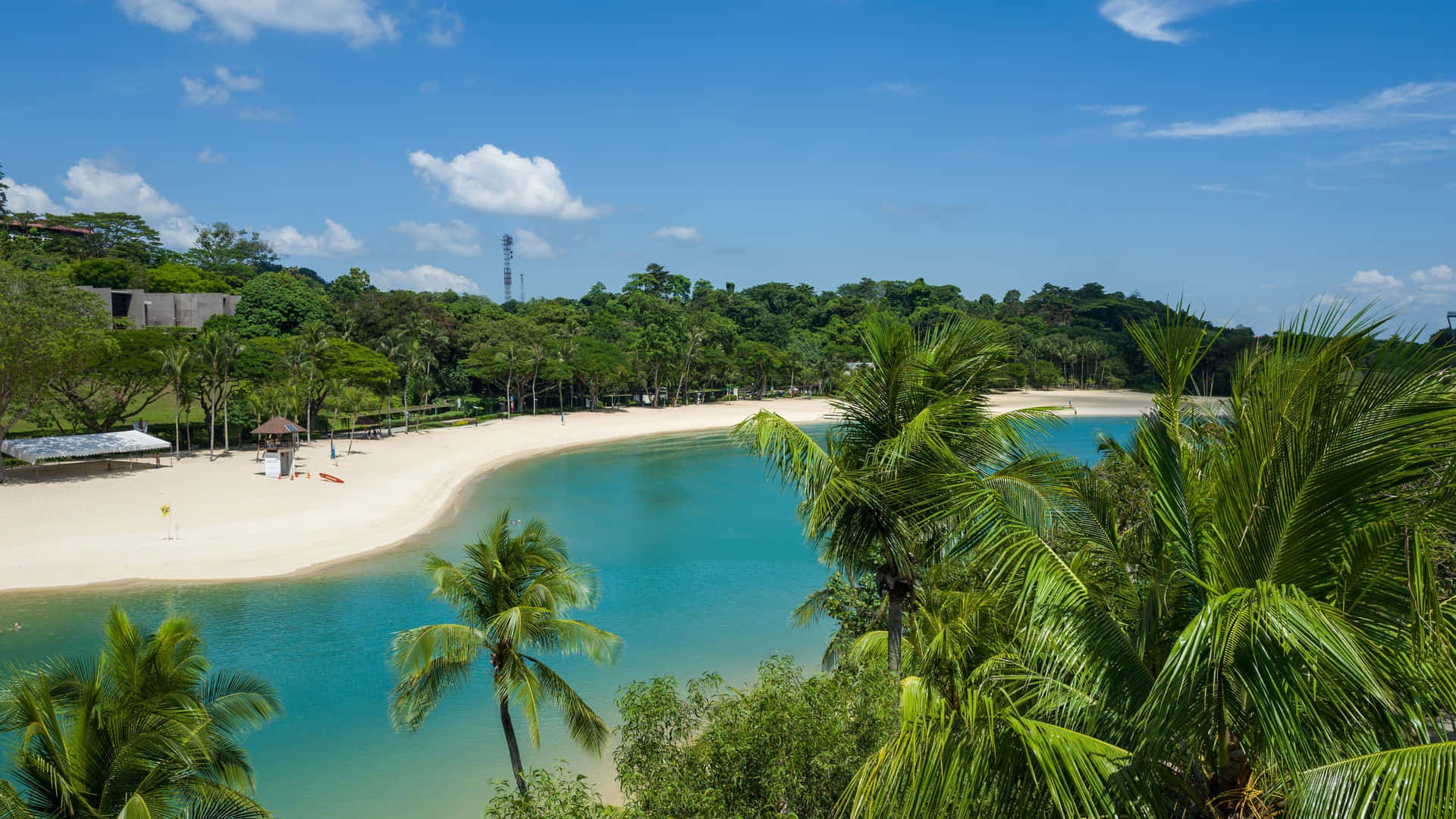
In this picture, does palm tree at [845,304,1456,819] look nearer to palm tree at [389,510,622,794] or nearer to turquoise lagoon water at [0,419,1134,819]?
palm tree at [389,510,622,794]

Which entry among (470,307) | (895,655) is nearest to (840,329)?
(470,307)

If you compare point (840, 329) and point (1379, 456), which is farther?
point (840, 329)

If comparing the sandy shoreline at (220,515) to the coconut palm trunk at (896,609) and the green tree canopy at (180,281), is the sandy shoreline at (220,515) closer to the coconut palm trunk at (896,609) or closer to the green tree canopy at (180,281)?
the coconut palm trunk at (896,609)

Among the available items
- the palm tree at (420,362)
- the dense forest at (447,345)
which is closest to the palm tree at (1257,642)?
the dense forest at (447,345)

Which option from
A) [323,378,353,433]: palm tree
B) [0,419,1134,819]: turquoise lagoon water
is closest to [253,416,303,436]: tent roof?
[323,378,353,433]: palm tree

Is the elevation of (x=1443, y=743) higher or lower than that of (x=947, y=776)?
higher

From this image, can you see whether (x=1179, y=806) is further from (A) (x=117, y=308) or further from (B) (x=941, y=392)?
(A) (x=117, y=308)
